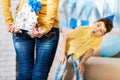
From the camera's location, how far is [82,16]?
2.54m

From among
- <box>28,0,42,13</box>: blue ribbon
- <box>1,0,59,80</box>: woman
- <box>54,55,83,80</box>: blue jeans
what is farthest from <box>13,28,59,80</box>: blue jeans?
<box>54,55,83,80</box>: blue jeans

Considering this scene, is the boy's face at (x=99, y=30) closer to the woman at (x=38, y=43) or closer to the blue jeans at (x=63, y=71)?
the blue jeans at (x=63, y=71)

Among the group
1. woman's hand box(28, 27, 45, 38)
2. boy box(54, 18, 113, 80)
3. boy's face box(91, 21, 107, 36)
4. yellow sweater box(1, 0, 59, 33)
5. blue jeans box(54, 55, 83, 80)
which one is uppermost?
yellow sweater box(1, 0, 59, 33)

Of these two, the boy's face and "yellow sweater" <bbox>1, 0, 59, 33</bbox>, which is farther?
the boy's face

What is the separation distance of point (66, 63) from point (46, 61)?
1.10 feet

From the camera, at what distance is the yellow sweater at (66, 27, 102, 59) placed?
1654 mm

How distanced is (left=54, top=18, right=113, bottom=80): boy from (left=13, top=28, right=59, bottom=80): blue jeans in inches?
11.3

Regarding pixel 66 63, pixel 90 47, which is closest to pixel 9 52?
pixel 66 63

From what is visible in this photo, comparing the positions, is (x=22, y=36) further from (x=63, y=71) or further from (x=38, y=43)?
(x=63, y=71)

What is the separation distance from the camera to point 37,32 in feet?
4.43

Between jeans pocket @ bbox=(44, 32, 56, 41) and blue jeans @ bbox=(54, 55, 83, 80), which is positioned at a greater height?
jeans pocket @ bbox=(44, 32, 56, 41)

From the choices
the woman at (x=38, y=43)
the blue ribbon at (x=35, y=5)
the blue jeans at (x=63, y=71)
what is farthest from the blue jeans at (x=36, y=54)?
the blue jeans at (x=63, y=71)

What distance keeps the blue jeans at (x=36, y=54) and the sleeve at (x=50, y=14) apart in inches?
1.7

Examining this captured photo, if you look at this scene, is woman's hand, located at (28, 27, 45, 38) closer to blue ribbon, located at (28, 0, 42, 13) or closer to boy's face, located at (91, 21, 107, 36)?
blue ribbon, located at (28, 0, 42, 13)
